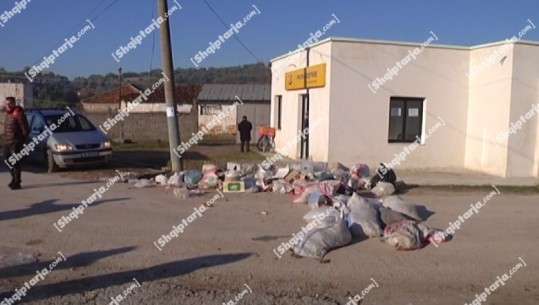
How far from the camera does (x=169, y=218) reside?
904cm

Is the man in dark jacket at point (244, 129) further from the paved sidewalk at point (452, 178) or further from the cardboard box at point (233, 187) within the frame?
the cardboard box at point (233, 187)

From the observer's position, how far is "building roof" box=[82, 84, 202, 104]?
5275cm

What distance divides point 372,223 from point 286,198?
3382 millimetres

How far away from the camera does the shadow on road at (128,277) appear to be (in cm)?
548

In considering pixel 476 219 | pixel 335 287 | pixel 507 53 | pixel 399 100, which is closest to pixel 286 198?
pixel 476 219

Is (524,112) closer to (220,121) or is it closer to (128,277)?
(128,277)

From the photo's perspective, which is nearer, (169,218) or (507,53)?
(169,218)

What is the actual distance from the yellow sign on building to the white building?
0.21 feet

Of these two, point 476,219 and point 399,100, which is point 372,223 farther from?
point 399,100

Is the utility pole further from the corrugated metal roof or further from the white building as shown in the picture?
the corrugated metal roof

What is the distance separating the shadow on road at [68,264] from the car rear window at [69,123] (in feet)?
29.3

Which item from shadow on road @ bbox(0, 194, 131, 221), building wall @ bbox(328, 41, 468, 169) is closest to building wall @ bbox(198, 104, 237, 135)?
building wall @ bbox(328, 41, 468, 169)

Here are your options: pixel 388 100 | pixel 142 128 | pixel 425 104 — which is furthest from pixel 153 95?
pixel 425 104

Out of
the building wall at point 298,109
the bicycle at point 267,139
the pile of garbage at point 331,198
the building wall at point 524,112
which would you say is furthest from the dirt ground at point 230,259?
the bicycle at point 267,139
